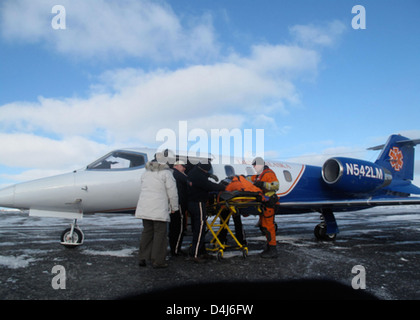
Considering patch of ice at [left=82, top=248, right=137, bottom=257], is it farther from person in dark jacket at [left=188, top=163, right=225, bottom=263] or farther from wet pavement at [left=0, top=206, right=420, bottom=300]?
person in dark jacket at [left=188, top=163, right=225, bottom=263]

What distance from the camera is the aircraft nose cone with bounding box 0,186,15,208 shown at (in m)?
6.62

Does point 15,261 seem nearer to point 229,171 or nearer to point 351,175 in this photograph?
point 229,171

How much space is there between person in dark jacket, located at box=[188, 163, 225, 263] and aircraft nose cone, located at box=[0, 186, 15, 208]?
3.74 metres

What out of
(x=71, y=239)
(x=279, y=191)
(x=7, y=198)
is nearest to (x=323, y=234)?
(x=279, y=191)

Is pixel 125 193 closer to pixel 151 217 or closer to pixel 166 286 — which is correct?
pixel 151 217

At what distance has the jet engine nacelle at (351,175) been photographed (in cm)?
1049

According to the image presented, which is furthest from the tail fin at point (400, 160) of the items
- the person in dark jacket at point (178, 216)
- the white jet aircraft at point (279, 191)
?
the person in dark jacket at point (178, 216)

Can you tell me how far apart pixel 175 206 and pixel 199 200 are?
0.62 metres

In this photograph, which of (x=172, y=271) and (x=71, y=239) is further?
(x=71, y=239)

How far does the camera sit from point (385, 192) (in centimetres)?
1232

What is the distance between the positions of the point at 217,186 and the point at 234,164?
3.77 meters

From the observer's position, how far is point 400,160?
43.8 feet

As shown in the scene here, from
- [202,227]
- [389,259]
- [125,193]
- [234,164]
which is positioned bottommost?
[389,259]
